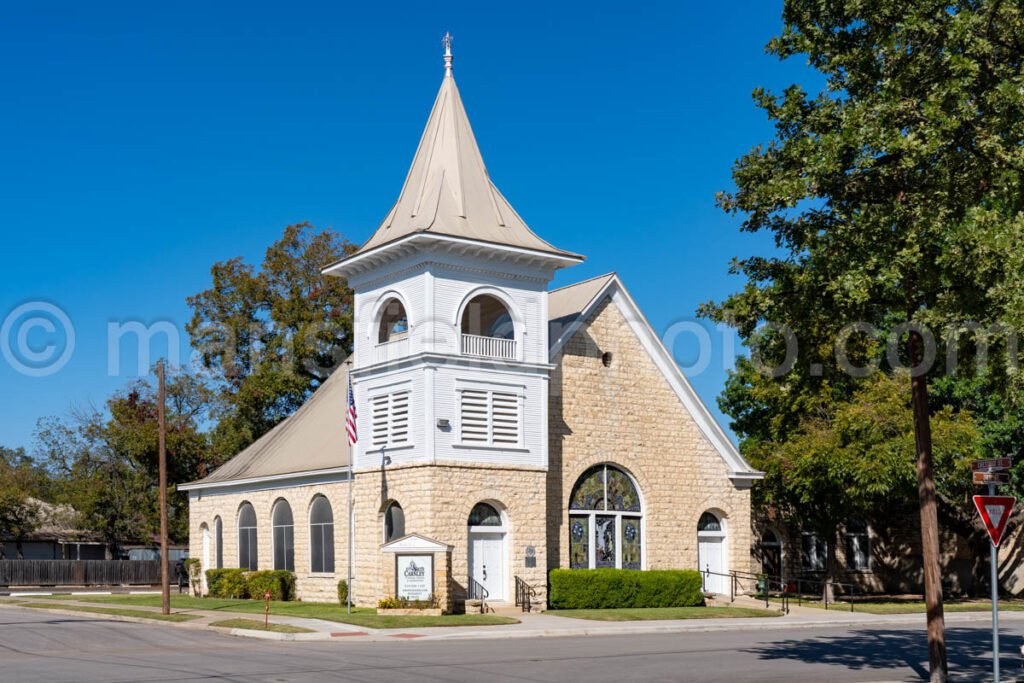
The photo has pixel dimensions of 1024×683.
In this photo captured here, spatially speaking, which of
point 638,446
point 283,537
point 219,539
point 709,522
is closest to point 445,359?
point 638,446

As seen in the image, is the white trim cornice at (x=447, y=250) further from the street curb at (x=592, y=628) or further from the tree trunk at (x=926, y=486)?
the tree trunk at (x=926, y=486)

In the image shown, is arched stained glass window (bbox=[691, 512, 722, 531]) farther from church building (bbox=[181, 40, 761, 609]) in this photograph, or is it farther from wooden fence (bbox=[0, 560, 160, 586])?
wooden fence (bbox=[0, 560, 160, 586])

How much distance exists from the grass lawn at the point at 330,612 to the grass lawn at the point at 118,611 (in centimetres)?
184

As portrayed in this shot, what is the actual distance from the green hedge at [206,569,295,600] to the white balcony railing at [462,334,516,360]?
407 inches

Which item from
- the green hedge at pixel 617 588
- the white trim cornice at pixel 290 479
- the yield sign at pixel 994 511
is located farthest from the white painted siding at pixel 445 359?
the yield sign at pixel 994 511

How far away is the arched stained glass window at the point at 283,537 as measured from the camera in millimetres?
39812

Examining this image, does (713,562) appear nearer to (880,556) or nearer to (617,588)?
(617,588)

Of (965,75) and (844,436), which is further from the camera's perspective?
(844,436)

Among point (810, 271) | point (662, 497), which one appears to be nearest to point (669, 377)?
point (662, 497)

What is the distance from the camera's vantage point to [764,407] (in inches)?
1869

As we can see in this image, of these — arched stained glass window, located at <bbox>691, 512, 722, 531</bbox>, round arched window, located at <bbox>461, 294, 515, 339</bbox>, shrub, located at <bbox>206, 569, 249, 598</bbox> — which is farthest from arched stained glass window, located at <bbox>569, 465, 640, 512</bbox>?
shrub, located at <bbox>206, 569, 249, 598</bbox>

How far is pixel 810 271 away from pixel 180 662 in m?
12.5

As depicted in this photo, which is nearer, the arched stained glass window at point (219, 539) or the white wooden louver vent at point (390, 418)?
the white wooden louver vent at point (390, 418)

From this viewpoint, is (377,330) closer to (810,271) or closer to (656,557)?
(656,557)
